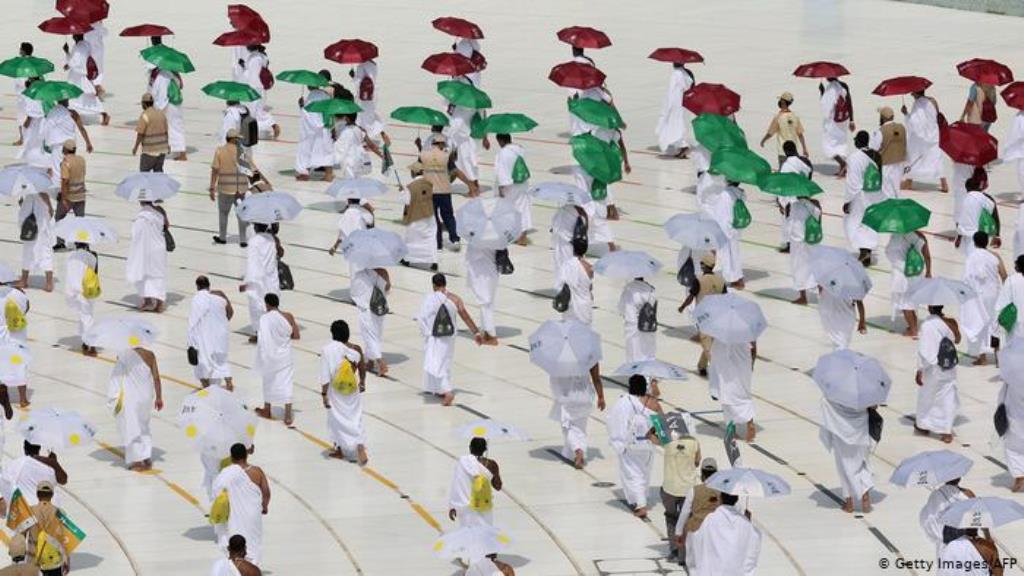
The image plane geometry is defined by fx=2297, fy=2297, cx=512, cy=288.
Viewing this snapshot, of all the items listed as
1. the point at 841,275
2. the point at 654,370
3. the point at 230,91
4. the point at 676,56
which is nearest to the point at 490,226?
the point at 841,275

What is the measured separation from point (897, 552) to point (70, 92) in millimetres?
17834

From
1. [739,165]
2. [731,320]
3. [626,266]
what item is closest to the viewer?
[731,320]

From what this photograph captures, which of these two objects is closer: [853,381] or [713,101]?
[853,381]

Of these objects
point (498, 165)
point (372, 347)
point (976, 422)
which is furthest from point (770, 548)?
point (498, 165)

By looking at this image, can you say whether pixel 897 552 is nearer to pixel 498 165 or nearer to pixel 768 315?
pixel 768 315

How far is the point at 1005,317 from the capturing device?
27.6 m

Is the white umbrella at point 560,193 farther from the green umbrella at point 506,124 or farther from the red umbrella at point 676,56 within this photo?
the red umbrella at point 676,56

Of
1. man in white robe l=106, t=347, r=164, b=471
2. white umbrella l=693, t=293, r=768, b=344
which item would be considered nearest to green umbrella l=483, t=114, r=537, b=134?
white umbrella l=693, t=293, r=768, b=344

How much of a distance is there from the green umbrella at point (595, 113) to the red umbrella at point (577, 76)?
1630 mm

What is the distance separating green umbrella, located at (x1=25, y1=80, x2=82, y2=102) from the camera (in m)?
36.1

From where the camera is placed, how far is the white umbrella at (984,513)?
2014 cm

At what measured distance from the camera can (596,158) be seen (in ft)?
106

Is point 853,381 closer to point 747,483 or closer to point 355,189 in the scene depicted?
point 747,483

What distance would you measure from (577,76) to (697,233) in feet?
25.9
